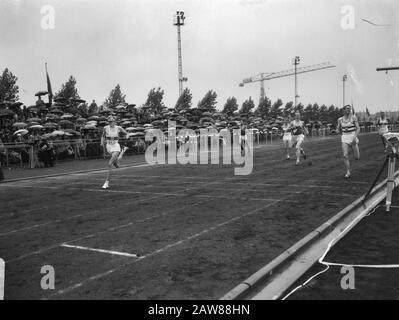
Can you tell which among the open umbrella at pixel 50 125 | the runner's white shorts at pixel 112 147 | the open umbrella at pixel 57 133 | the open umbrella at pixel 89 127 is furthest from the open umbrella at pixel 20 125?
the runner's white shorts at pixel 112 147

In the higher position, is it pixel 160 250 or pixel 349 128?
pixel 349 128

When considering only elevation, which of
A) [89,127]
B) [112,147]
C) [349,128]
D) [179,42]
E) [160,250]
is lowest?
[160,250]

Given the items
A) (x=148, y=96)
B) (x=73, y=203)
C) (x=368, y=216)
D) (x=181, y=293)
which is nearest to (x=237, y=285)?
(x=181, y=293)

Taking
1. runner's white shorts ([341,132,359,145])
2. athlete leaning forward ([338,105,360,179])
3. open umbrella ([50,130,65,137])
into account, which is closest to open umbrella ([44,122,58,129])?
open umbrella ([50,130,65,137])

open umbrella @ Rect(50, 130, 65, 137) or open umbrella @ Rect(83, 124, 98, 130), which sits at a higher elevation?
open umbrella @ Rect(83, 124, 98, 130)

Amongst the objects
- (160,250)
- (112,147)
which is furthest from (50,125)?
(160,250)

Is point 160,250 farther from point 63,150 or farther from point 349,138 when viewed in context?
point 63,150

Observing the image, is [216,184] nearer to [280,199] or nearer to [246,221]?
[280,199]

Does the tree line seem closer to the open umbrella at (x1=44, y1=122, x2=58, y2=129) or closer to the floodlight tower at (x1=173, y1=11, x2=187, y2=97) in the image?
the floodlight tower at (x1=173, y1=11, x2=187, y2=97)

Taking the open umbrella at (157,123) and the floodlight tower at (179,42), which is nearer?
the open umbrella at (157,123)

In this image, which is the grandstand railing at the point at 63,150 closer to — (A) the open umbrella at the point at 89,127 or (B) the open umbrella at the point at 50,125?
(A) the open umbrella at the point at 89,127

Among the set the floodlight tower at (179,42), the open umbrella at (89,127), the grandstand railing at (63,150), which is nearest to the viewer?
the grandstand railing at (63,150)

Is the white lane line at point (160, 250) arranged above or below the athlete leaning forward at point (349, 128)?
below

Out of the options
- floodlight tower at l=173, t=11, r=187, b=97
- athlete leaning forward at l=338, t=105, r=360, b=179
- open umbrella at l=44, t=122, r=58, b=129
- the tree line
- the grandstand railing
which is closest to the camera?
athlete leaning forward at l=338, t=105, r=360, b=179
